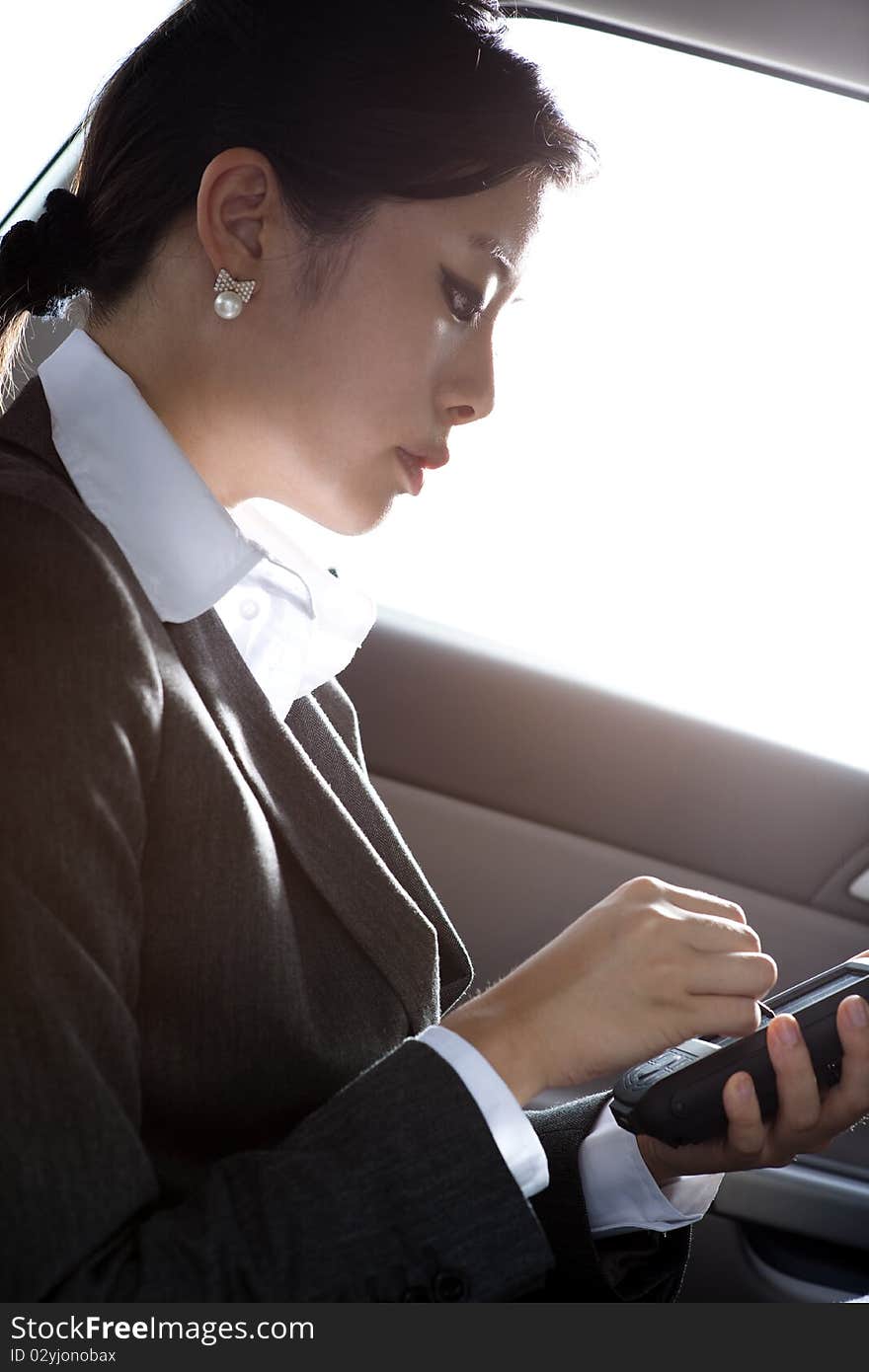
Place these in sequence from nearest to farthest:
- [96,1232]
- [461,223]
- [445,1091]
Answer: [96,1232] → [445,1091] → [461,223]

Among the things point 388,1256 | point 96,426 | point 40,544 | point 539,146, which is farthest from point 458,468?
point 388,1256

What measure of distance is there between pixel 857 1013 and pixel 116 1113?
567mm

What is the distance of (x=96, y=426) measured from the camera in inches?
41.4

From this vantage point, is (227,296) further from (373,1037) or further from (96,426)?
(373,1037)

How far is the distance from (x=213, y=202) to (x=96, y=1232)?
81cm

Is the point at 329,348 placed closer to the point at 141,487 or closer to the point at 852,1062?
the point at 141,487

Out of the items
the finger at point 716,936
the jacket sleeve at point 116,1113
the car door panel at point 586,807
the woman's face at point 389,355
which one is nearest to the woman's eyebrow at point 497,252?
the woman's face at point 389,355

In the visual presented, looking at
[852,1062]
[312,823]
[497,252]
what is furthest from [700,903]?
[497,252]

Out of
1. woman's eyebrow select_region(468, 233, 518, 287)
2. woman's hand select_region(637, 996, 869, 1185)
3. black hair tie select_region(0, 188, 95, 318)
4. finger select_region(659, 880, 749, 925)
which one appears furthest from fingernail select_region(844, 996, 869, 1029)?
black hair tie select_region(0, 188, 95, 318)

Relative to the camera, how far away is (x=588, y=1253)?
45.3 inches

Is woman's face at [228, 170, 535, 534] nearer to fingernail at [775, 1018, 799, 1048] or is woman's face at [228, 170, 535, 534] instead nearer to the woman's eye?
the woman's eye

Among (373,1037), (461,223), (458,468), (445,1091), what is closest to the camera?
(445,1091)

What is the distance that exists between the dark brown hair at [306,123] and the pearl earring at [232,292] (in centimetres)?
5

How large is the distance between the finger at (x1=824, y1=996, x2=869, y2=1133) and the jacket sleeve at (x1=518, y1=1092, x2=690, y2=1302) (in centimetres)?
22
